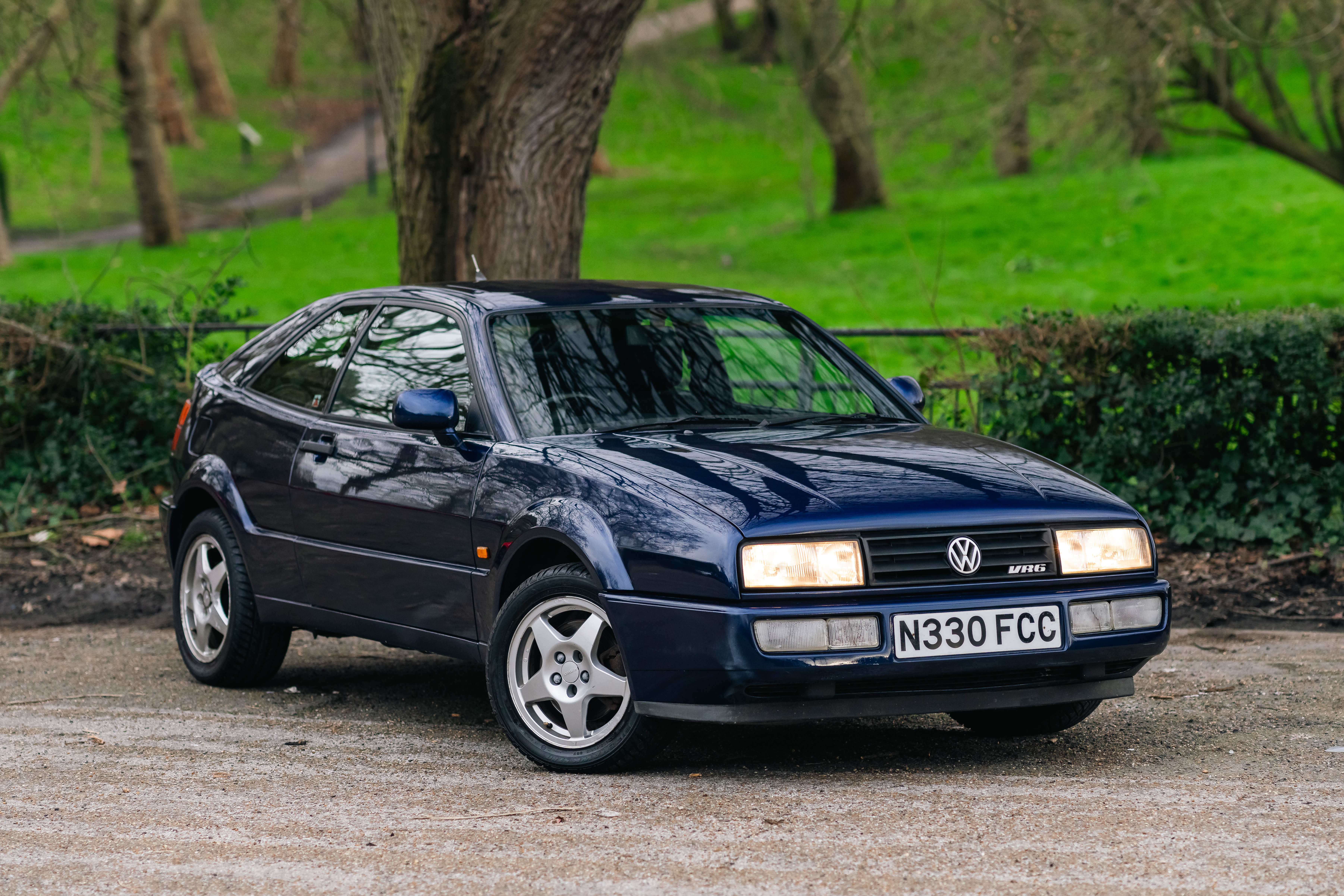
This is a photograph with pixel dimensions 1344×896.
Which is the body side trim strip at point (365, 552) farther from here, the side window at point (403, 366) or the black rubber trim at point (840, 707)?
the black rubber trim at point (840, 707)

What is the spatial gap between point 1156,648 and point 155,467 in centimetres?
812

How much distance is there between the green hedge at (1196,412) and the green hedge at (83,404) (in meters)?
5.91

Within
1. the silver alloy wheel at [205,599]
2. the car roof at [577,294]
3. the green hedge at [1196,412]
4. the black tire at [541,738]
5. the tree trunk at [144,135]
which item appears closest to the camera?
the black tire at [541,738]

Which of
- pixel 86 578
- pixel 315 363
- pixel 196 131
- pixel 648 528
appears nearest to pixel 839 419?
pixel 648 528

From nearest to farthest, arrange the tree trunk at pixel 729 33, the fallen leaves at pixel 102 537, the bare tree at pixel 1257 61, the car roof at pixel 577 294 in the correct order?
1. the car roof at pixel 577 294
2. the fallen leaves at pixel 102 537
3. the bare tree at pixel 1257 61
4. the tree trunk at pixel 729 33

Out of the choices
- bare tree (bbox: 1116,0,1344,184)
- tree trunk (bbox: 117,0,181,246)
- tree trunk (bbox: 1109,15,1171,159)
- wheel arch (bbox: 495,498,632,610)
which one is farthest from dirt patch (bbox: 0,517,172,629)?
tree trunk (bbox: 117,0,181,246)

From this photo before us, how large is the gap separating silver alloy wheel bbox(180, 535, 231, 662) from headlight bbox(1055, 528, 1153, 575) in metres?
3.67

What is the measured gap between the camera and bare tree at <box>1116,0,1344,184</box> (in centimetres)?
1620

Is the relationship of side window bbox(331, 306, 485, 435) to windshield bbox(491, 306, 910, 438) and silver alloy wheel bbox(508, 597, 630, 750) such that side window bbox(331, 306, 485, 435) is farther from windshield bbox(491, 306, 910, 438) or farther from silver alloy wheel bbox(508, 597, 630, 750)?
silver alloy wheel bbox(508, 597, 630, 750)

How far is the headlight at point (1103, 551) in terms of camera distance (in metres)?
5.11

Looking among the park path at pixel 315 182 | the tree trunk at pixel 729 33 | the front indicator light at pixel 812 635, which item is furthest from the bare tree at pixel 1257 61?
the tree trunk at pixel 729 33

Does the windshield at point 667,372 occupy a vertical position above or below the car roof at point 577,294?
below

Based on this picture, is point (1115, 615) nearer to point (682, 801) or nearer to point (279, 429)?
point (682, 801)

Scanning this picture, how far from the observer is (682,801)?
15.9ft
